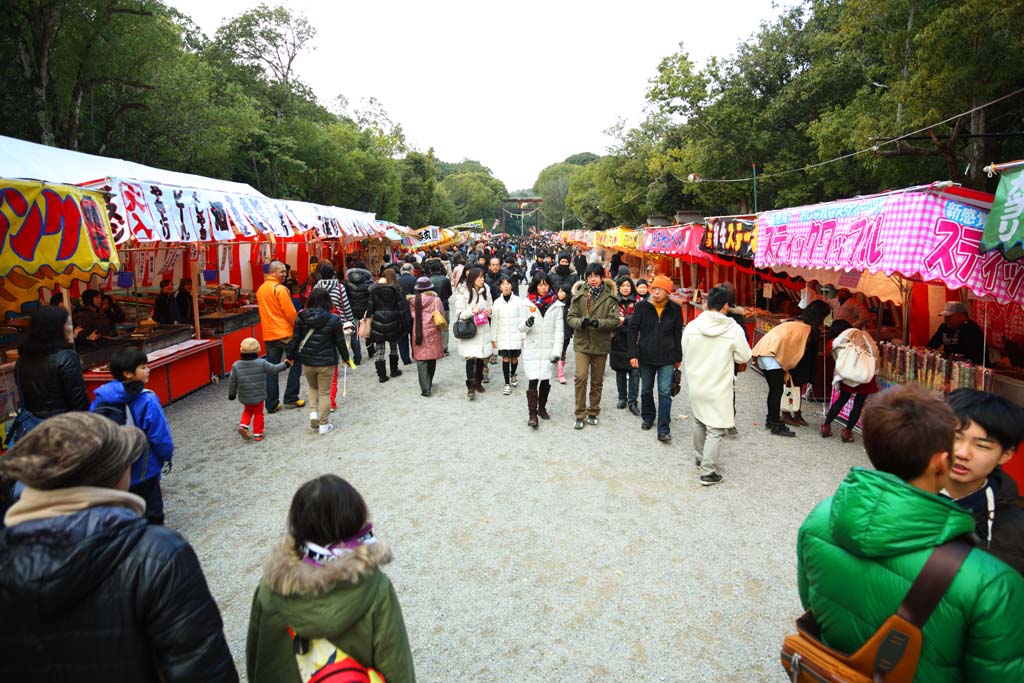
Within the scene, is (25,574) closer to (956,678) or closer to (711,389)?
(956,678)

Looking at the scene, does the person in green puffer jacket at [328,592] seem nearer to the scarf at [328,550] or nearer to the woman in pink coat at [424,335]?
the scarf at [328,550]

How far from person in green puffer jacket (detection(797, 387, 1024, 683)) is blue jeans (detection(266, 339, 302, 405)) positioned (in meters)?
6.71

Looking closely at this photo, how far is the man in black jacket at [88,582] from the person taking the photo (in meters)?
1.42

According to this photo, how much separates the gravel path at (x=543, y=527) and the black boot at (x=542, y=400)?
0.16m

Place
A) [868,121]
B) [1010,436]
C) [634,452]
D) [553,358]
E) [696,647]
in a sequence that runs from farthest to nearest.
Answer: [868,121]
[553,358]
[634,452]
[696,647]
[1010,436]

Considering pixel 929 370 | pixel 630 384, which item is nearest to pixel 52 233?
pixel 630 384

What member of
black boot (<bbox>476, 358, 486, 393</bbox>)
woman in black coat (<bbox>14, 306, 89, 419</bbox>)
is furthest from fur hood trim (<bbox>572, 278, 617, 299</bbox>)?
woman in black coat (<bbox>14, 306, 89, 419</bbox>)

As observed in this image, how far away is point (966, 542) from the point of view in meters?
1.47

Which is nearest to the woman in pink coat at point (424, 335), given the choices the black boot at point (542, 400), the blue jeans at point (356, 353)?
the black boot at point (542, 400)

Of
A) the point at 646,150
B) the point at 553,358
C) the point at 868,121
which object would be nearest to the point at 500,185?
the point at 646,150

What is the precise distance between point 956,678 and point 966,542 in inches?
12.9

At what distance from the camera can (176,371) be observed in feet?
26.8

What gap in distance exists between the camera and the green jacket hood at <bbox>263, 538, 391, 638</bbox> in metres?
1.72

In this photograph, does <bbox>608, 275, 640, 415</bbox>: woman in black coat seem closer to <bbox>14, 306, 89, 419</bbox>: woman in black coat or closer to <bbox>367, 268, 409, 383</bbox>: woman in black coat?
<bbox>367, 268, 409, 383</bbox>: woman in black coat
